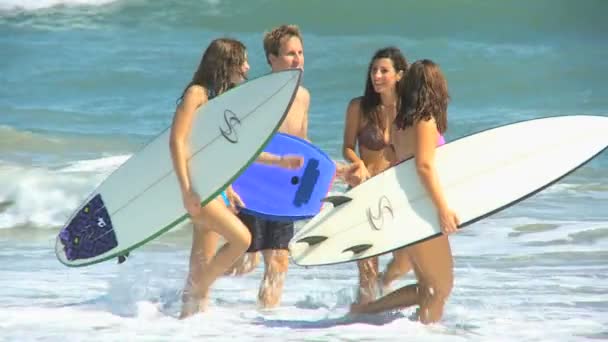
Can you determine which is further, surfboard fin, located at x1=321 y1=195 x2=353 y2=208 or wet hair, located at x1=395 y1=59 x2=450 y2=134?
surfboard fin, located at x1=321 y1=195 x2=353 y2=208

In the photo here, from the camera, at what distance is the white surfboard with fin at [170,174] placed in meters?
5.47

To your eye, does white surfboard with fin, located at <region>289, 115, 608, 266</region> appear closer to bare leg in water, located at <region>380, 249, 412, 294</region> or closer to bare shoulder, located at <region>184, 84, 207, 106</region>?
bare leg in water, located at <region>380, 249, 412, 294</region>

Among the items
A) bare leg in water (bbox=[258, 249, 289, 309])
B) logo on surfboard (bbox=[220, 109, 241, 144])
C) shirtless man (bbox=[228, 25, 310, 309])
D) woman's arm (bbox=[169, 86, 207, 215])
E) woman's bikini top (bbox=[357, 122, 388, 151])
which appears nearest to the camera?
woman's arm (bbox=[169, 86, 207, 215])

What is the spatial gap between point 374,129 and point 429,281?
2.82 ft

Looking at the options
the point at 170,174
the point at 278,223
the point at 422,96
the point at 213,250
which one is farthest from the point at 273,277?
the point at 422,96

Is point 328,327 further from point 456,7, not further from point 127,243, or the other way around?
point 456,7

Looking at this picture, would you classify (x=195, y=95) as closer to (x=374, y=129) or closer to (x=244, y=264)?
(x=374, y=129)

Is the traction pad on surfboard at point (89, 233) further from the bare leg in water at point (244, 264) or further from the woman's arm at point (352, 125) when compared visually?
the woman's arm at point (352, 125)

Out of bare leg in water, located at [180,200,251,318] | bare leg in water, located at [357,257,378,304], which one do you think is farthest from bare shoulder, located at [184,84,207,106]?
bare leg in water, located at [357,257,378,304]

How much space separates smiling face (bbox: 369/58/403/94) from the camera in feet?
18.4

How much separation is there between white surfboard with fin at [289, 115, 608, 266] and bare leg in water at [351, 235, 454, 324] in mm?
98

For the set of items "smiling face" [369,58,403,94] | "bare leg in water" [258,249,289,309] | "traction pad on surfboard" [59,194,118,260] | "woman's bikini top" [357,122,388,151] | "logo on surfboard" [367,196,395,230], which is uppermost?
"smiling face" [369,58,403,94]

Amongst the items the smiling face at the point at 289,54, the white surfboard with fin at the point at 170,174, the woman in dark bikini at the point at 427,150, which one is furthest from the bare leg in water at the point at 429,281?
the smiling face at the point at 289,54

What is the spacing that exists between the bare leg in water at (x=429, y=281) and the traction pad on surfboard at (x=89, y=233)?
4.39 ft
